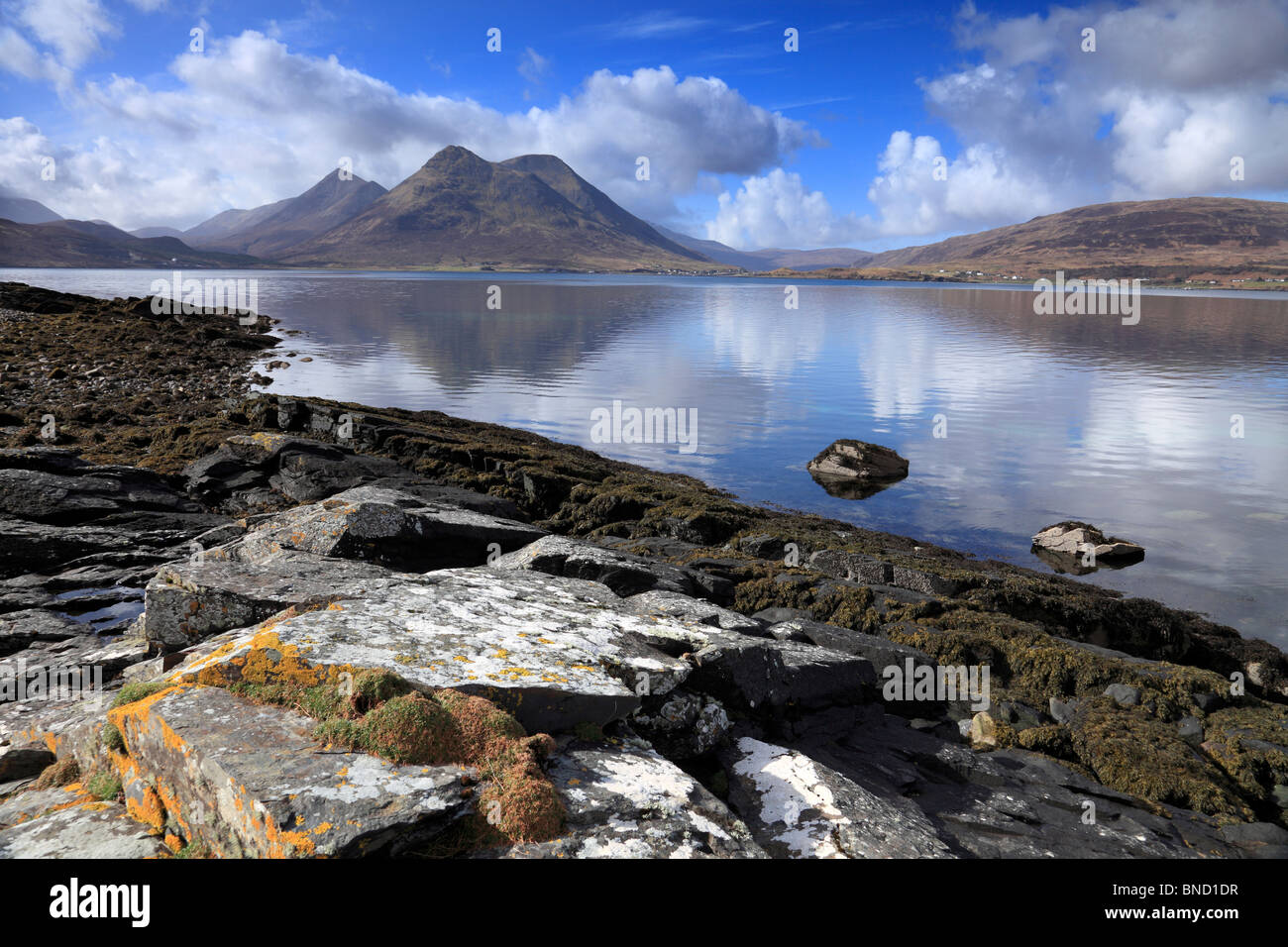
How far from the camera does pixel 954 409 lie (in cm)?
4622

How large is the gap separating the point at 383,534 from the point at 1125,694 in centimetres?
1266

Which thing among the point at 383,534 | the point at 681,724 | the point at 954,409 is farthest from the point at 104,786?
the point at 954,409

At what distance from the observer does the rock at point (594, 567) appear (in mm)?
12156

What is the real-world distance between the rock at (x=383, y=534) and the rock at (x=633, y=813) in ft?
23.5

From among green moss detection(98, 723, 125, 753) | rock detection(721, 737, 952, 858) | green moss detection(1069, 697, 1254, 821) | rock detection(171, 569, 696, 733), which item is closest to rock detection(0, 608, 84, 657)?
rock detection(171, 569, 696, 733)

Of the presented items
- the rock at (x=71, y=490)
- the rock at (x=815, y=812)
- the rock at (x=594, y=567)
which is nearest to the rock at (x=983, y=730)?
the rock at (x=815, y=812)

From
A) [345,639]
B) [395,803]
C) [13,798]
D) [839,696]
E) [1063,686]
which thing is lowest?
[1063,686]

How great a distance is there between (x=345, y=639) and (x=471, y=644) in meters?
1.23

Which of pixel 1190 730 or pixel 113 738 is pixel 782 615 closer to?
pixel 1190 730

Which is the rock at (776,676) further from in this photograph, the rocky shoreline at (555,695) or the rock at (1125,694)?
the rock at (1125,694)

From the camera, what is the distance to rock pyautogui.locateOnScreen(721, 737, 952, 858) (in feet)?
19.4

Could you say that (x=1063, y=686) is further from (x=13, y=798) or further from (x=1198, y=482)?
(x=1198, y=482)

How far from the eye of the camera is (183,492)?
18.2m

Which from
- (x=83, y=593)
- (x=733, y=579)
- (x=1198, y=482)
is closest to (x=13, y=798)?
(x=83, y=593)
